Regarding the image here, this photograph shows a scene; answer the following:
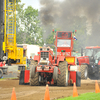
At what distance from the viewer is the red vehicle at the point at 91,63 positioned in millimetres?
21188

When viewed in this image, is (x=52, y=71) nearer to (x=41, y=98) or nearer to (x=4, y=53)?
(x=41, y=98)

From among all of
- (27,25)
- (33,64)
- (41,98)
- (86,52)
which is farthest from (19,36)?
(41,98)

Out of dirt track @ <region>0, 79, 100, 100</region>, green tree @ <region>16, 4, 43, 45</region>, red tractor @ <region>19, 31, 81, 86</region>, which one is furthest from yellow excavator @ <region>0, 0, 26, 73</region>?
green tree @ <region>16, 4, 43, 45</region>

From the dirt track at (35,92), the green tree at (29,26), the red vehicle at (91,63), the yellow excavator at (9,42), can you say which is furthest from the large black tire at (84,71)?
the green tree at (29,26)

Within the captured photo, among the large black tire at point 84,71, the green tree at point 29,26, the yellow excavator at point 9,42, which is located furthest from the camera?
the green tree at point 29,26

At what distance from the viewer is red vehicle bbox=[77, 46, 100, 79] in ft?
69.5

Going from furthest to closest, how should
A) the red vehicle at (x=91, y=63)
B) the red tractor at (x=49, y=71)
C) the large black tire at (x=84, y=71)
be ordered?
the red vehicle at (x=91, y=63) → the large black tire at (x=84, y=71) → the red tractor at (x=49, y=71)

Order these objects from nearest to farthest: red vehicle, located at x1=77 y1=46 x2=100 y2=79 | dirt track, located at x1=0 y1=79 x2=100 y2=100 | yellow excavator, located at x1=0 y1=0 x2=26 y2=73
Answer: dirt track, located at x1=0 y1=79 x2=100 y2=100 < red vehicle, located at x1=77 y1=46 x2=100 y2=79 < yellow excavator, located at x1=0 y1=0 x2=26 y2=73

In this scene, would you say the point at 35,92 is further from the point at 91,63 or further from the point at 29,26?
the point at 29,26

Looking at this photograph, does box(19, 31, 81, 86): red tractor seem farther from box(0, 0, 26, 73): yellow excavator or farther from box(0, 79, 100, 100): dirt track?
box(0, 0, 26, 73): yellow excavator

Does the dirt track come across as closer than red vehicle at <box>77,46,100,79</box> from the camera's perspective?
Yes

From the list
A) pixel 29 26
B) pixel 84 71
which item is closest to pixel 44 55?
pixel 84 71

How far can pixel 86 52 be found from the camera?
22.4 metres

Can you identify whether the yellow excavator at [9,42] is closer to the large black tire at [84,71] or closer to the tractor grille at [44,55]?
the large black tire at [84,71]
